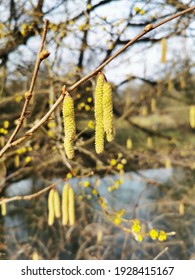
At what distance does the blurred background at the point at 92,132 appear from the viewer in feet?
7.17

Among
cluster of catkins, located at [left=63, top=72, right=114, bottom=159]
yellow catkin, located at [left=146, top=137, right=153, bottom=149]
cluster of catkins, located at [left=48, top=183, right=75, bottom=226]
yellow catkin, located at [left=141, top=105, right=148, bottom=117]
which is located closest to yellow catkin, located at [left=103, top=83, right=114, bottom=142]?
cluster of catkins, located at [left=63, top=72, right=114, bottom=159]

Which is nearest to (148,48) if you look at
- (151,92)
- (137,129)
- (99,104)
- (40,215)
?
(151,92)

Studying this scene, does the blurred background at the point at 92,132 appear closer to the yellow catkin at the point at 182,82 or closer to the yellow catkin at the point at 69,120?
the yellow catkin at the point at 182,82

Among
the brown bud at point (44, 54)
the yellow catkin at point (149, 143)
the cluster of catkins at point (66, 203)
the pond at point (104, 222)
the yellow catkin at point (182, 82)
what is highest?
the yellow catkin at point (182, 82)

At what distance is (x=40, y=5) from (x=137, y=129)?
1.19 metres

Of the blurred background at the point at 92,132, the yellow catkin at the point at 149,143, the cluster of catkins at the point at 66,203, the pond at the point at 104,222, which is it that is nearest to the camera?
the cluster of catkins at the point at 66,203

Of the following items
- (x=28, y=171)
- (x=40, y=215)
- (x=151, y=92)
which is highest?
(x=151, y=92)

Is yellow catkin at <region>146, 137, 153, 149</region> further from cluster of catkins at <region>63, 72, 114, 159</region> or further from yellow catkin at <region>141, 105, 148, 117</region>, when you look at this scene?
cluster of catkins at <region>63, 72, 114, 159</region>

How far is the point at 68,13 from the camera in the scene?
7.25 ft

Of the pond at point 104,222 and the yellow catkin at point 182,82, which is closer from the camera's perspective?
the yellow catkin at point 182,82

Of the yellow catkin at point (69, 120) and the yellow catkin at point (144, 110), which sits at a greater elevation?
the yellow catkin at point (144, 110)

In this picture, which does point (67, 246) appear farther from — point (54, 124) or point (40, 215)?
point (54, 124)

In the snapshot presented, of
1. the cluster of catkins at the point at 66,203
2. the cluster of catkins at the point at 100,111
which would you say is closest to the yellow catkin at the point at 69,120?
the cluster of catkins at the point at 100,111
